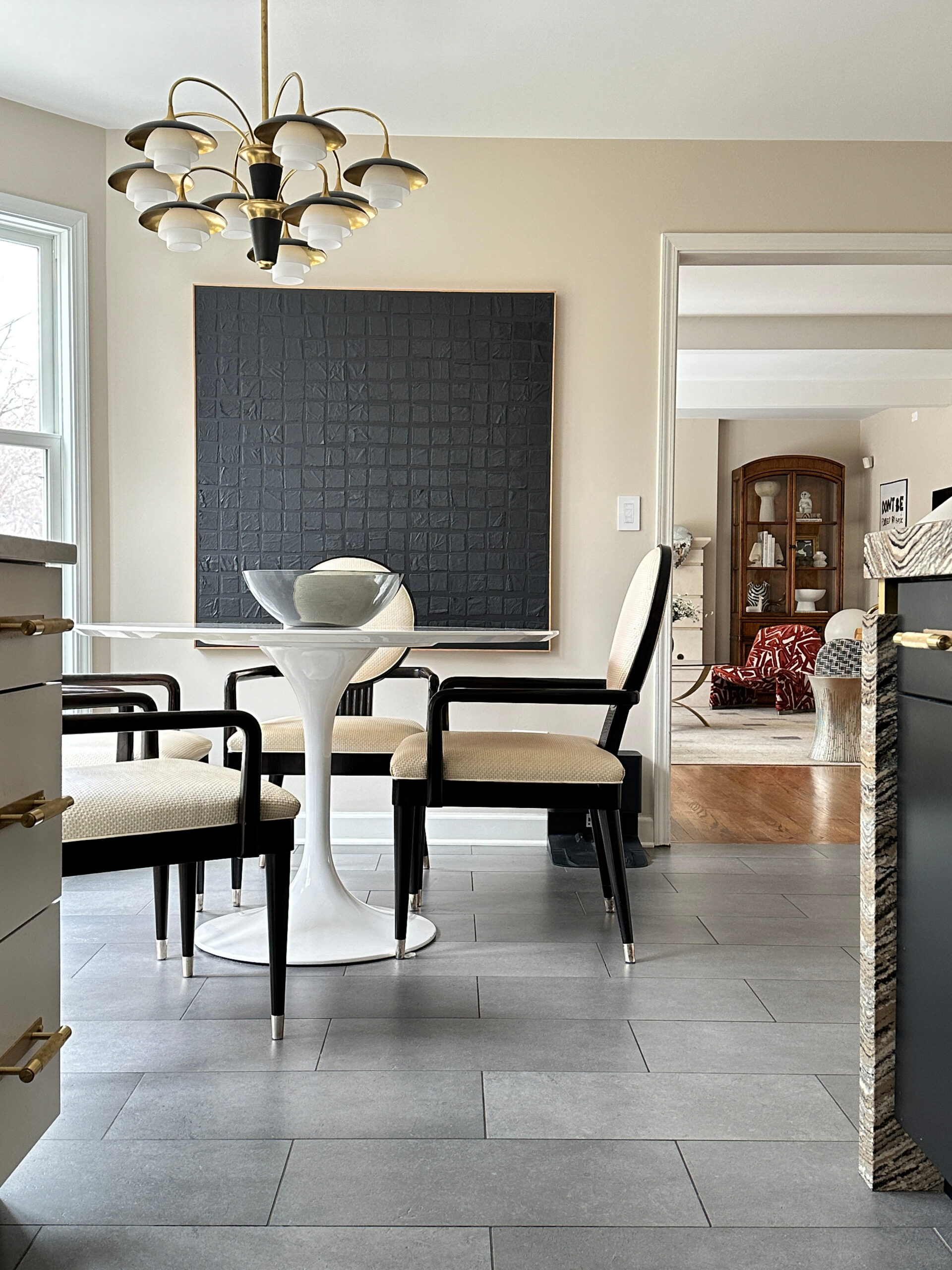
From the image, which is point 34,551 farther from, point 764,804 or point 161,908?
point 764,804

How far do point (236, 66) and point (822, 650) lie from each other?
4293 mm

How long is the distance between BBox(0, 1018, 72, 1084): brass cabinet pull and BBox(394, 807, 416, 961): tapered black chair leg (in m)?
1.06

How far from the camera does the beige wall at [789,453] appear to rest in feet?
32.1

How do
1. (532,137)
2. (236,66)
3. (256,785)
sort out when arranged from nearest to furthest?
(256,785) < (236,66) < (532,137)

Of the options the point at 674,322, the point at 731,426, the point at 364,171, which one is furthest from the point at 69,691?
the point at 731,426

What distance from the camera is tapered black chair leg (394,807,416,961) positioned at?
2.41 metres

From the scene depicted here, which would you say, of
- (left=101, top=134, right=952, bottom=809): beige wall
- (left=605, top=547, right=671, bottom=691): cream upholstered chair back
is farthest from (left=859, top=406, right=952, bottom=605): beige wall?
(left=605, top=547, right=671, bottom=691): cream upholstered chair back

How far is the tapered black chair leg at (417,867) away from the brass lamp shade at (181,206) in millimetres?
1473

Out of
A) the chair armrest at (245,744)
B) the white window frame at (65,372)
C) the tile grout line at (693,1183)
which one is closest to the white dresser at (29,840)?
the chair armrest at (245,744)

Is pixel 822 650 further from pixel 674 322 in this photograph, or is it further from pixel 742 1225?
pixel 742 1225

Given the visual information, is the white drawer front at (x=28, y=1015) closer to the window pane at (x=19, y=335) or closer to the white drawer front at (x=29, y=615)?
the white drawer front at (x=29, y=615)

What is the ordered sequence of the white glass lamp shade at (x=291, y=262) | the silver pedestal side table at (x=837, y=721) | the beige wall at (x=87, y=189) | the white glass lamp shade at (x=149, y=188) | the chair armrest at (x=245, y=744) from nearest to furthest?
1. the chair armrest at (x=245, y=744)
2. the white glass lamp shade at (x=149, y=188)
3. the white glass lamp shade at (x=291, y=262)
4. the beige wall at (x=87, y=189)
5. the silver pedestal side table at (x=837, y=721)

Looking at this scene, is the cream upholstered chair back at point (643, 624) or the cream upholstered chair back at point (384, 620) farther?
the cream upholstered chair back at point (384, 620)

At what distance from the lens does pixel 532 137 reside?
3.69 m
